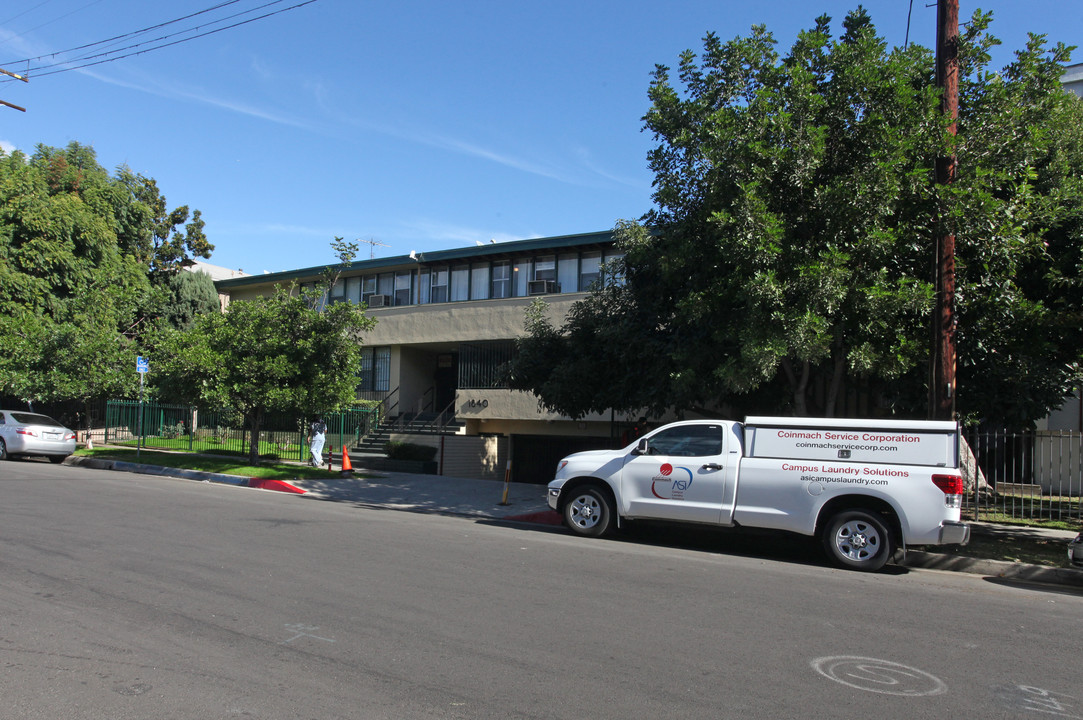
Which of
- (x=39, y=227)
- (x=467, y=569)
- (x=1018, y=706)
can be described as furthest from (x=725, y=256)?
(x=39, y=227)

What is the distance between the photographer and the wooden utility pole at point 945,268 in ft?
34.9

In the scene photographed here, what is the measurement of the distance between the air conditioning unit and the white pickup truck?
14.0 meters

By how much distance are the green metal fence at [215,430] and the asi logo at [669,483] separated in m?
14.8

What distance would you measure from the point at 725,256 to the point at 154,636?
28.0 ft

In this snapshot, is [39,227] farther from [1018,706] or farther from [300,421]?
[1018,706]

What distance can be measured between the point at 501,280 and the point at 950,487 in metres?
18.9

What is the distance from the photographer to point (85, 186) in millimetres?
34688

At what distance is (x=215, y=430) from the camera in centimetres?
2539

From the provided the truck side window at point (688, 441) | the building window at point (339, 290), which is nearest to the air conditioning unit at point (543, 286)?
the building window at point (339, 290)

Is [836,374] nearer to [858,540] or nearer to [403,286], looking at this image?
[858,540]

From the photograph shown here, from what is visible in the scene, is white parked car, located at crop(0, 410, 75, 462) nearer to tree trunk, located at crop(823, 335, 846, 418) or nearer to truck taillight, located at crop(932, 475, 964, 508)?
tree trunk, located at crop(823, 335, 846, 418)

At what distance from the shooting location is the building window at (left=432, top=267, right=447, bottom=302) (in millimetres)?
27953

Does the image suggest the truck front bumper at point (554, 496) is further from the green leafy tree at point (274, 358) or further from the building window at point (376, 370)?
the building window at point (376, 370)

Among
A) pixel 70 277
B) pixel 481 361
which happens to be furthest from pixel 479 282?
pixel 70 277
